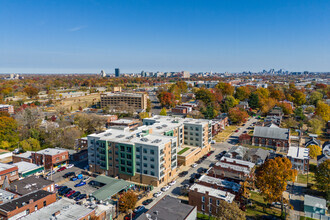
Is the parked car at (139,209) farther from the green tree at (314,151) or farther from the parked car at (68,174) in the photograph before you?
the green tree at (314,151)

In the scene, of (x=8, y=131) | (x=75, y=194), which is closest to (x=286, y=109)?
(x=75, y=194)

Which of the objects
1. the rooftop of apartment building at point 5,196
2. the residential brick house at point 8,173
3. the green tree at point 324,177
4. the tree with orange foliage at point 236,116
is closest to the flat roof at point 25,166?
the residential brick house at point 8,173

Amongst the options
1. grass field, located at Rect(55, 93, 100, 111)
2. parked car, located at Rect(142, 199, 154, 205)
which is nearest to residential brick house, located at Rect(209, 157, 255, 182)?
parked car, located at Rect(142, 199, 154, 205)

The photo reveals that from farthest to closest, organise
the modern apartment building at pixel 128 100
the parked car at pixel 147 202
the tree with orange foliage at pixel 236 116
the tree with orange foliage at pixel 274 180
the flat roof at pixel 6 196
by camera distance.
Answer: the modern apartment building at pixel 128 100 < the tree with orange foliage at pixel 236 116 < the parked car at pixel 147 202 < the tree with orange foliage at pixel 274 180 < the flat roof at pixel 6 196

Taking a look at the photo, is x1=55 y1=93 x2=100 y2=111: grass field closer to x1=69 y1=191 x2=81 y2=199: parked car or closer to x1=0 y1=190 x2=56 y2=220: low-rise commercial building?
x1=69 y1=191 x2=81 y2=199: parked car

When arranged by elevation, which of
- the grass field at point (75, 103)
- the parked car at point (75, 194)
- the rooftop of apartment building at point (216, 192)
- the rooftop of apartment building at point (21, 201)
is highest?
the grass field at point (75, 103)

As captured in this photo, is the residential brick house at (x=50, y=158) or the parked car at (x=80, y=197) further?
the residential brick house at (x=50, y=158)

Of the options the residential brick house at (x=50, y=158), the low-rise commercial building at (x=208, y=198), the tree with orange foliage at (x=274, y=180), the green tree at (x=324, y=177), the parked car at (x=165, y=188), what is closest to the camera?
the tree with orange foliage at (x=274, y=180)
